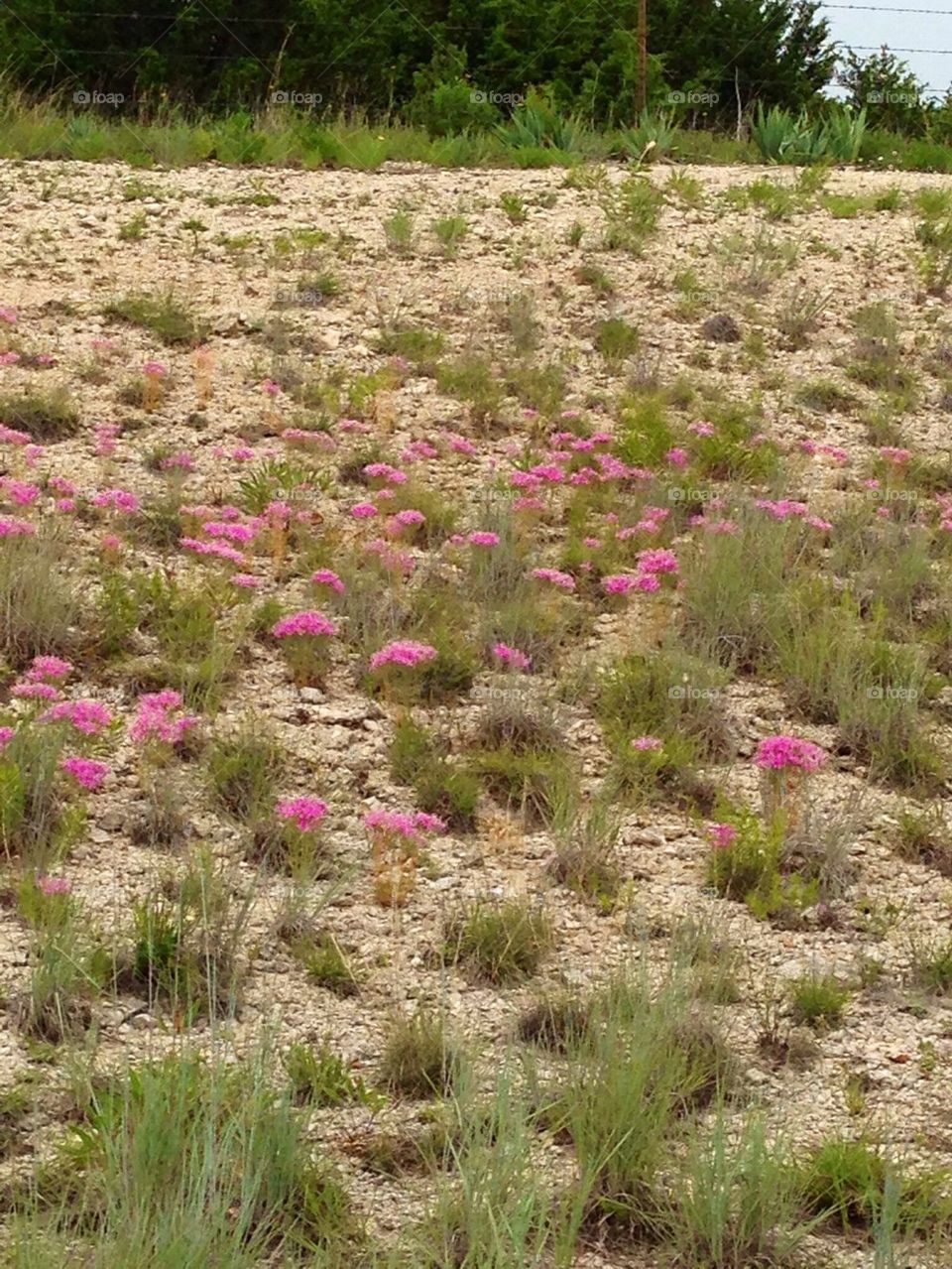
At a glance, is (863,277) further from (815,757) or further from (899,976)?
(899,976)

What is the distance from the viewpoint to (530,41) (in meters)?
19.5

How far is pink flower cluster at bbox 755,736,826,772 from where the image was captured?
5.70 m

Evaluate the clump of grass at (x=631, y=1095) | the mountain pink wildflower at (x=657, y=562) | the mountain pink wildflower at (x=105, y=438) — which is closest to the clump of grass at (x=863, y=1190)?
the clump of grass at (x=631, y=1095)

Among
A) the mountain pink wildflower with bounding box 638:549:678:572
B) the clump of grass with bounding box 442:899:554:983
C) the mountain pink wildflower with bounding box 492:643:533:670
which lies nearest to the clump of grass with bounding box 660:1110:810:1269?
the clump of grass with bounding box 442:899:554:983

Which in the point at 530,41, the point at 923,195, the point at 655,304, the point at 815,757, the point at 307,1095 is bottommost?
the point at 307,1095

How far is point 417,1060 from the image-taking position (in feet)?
14.2

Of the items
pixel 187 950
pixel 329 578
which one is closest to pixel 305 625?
pixel 329 578

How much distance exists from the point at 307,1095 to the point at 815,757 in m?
2.33

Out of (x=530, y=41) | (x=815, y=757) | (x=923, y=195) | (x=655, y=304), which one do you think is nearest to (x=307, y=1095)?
(x=815, y=757)

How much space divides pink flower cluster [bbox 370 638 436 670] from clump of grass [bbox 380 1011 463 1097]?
191 cm

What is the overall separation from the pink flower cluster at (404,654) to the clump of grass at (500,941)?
4.27 feet

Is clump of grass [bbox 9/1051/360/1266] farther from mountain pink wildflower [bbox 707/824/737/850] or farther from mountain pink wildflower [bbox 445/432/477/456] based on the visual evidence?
mountain pink wildflower [bbox 445/432/477/456]

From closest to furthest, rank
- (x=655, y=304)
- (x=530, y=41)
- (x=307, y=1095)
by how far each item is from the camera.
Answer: (x=307, y=1095), (x=655, y=304), (x=530, y=41)

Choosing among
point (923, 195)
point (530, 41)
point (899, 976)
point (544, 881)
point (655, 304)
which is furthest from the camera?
point (530, 41)
